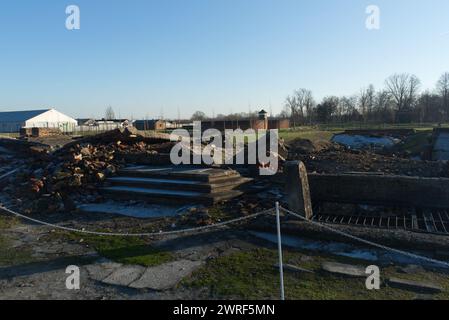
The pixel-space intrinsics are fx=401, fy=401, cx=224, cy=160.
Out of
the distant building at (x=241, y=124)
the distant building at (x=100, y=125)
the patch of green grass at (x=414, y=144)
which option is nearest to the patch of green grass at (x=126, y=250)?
the patch of green grass at (x=414, y=144)

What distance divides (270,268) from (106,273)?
87.8 inches

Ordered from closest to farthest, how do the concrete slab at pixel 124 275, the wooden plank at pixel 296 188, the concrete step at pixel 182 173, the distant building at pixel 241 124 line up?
the concrete slab at pixel 124 275, the wooden plank at pixel 296 188, the concrete step at pixel 182 173, the distant building at pixel 241 124

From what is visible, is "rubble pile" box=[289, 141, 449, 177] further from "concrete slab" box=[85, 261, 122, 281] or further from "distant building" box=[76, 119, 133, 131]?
"distant building" box=[76, 119, 133, 131]

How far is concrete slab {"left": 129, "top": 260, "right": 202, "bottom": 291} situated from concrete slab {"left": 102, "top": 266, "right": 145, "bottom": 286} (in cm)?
8

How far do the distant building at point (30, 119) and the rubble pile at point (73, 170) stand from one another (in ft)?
194

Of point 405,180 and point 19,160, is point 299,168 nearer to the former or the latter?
point 405,180

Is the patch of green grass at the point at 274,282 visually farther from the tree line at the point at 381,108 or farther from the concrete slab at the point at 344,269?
the tree line at the point at 381,108

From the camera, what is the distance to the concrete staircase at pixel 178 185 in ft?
31.0

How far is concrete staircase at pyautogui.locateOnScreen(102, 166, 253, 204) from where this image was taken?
9.45m

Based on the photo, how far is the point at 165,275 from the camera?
5.30 meters

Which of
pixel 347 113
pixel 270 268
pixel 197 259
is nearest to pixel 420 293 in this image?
pixel 270 268

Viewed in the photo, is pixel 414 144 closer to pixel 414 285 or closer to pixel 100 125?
pixel 414 285

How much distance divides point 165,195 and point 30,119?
7319 cm

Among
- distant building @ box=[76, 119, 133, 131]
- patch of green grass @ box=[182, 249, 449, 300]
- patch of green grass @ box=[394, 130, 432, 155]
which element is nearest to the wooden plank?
patch of green grass @ box=[182, 249, 449, 300]
